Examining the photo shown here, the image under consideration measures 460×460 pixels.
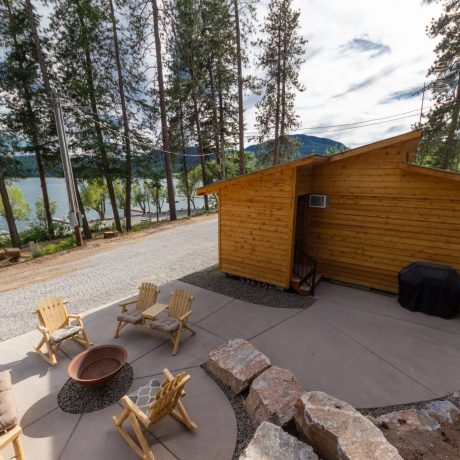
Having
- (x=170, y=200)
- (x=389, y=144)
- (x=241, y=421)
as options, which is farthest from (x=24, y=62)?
(x=241, y=421)

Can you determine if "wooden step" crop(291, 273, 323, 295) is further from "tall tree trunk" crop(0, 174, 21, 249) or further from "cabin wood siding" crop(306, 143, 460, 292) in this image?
"tall tree trunk" crop(0, 174, 21, 249)

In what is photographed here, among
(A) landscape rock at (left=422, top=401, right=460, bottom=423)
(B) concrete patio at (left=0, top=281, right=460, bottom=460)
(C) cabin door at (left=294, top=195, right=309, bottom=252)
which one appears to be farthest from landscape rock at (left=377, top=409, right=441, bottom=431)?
(C) cabin door at (left=294, top=195, right=309, bottom=252)

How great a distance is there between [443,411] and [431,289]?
3.12 metres

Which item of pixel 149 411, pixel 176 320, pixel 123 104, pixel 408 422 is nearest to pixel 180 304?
pixel 176 320

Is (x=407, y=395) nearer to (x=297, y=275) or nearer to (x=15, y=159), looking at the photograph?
(x=297, y=275)

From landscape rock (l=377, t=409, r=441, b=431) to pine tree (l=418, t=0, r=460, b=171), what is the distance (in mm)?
A: 15383

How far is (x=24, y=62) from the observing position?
13.3 m

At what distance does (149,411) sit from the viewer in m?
2.90

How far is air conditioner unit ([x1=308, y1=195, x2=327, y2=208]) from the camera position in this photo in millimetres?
7055

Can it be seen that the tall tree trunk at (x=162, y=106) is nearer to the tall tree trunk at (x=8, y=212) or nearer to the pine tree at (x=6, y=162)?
the pine tree at (x=6, y=162)

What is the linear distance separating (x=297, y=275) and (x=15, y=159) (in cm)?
1618

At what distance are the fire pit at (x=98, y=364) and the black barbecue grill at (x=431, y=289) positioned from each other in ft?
19.6

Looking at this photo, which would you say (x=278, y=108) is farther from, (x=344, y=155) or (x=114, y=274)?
(x=114, y=274)

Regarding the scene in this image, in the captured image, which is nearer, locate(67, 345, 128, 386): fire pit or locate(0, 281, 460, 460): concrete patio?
locate(0, 281, 460, 460): concrete patio
